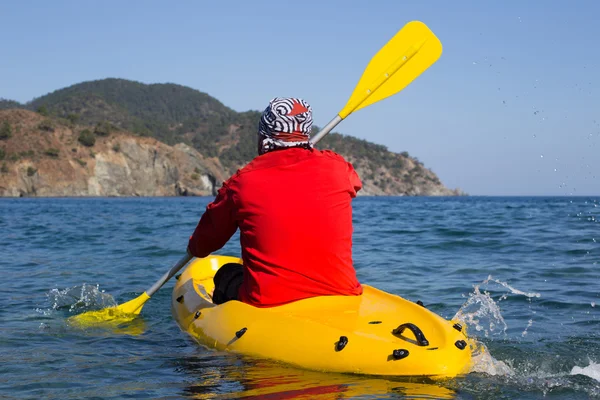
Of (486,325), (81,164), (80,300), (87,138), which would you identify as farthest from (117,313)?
(87,138)

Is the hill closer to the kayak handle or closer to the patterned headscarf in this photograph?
the patterned headscarf

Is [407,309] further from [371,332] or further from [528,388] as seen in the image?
[528,388]

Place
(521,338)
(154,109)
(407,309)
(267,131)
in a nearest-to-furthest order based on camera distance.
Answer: (267,131) < (407,309) < (521,338) < (154,109)

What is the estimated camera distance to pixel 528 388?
12.0ft

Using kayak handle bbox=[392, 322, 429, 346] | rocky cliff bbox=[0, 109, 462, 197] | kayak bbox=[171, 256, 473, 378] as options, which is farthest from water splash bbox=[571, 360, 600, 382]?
rocky cliff bbox=[0, 109, 462, 197]

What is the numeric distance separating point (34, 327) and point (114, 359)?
145 cm

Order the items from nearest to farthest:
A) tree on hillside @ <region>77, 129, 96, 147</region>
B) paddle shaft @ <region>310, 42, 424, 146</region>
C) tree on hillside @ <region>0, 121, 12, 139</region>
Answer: paddle shaft @ <region>310, 42, 424, 146</region> < tree on hillside @ <region>0, 121, 12, 139</region> < tree on hillside @ <region>77, 129, 96, 147</region>

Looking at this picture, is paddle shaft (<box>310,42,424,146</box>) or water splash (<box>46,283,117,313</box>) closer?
paddle shaft (<box>310,42,424,146</box>)

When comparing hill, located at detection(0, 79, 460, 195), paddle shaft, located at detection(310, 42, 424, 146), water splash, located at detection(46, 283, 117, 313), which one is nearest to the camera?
paddle shaft, located at detection(310, 42, 424, 146)

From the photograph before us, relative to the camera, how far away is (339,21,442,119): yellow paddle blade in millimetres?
6219

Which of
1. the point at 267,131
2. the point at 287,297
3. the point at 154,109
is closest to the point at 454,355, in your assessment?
the point at 287,297

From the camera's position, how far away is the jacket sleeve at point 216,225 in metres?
3.95

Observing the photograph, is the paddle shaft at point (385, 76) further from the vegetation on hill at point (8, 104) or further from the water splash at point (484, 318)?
the vegetation on hill at point (8, 104)

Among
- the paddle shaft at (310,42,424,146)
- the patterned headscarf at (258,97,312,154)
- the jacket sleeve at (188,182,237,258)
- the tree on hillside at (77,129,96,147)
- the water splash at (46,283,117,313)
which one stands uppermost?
the tree on hillside at (77,129,96,147)
